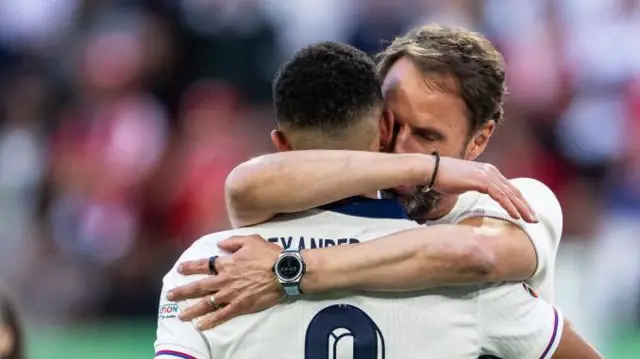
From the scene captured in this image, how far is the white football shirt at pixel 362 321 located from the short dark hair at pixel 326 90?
0.22m

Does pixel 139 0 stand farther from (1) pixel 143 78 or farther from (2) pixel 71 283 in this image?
(2) pixel 71 283

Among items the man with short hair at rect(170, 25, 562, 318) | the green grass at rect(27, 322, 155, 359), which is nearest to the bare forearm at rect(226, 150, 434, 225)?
the man with short hair at rect(170, 25, 562, 318)

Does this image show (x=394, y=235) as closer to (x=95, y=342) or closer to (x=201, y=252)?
(x=201, y=252)

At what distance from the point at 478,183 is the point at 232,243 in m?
0.59

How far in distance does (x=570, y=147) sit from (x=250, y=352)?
18.8 ft

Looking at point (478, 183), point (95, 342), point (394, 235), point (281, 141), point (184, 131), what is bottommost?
point (95, 342)

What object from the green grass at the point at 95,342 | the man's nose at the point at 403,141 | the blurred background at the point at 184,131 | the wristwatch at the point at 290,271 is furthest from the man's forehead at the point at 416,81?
the green grass at the point at 95,342

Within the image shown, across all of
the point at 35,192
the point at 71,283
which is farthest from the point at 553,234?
the point at 35,192

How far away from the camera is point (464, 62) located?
352 cm

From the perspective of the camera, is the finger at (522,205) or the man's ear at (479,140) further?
the man's ear at (479,140)

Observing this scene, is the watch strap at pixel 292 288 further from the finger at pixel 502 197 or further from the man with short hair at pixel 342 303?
the finger at pixel 502 197

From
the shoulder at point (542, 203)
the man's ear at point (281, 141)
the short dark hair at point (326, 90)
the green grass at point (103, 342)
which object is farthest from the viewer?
the green grass at point (103, 342)

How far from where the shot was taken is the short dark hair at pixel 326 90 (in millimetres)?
3016

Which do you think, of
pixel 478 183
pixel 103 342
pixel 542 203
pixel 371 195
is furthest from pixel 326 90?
pixel 103 342
